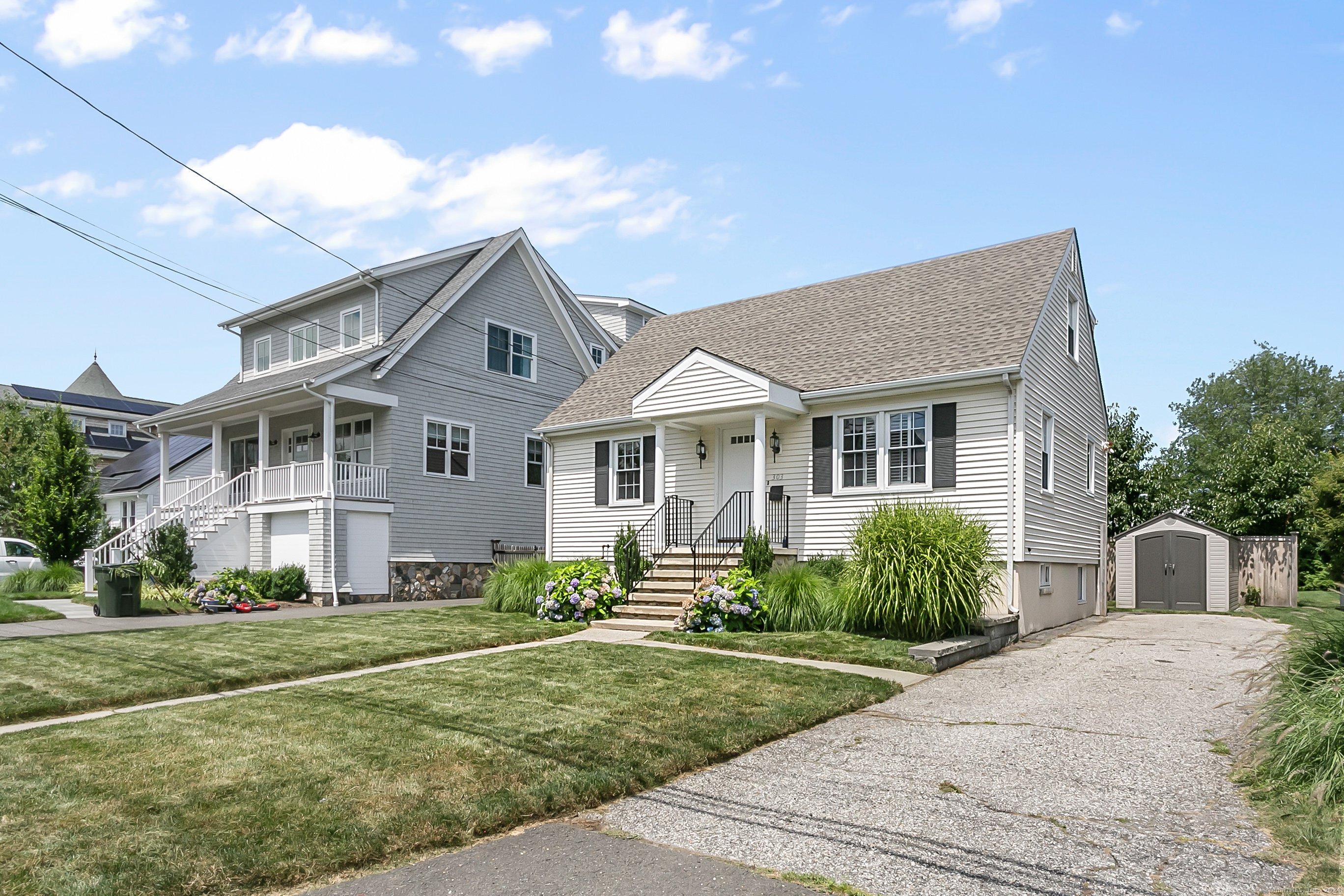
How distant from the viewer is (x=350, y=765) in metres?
5.88

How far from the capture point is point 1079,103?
11.4 metres

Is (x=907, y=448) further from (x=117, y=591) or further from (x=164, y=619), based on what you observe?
(x=117, y=591)

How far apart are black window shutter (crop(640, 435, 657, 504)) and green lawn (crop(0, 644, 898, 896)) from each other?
8463mm

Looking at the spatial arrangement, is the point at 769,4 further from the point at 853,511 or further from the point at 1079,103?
the point at 853,511

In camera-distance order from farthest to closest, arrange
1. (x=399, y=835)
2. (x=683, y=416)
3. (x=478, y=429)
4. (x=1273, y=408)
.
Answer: (x=1273, y=408), (x=478, y=429), (x=683, y=416), (x=399, y=835)

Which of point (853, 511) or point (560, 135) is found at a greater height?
point (560, 135)

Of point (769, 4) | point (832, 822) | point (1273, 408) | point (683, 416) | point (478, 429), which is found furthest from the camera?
point (1273, 408)

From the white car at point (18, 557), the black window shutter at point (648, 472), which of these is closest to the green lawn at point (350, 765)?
the black window shutter at point (648, 472)

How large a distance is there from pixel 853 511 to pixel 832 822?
10.2 m

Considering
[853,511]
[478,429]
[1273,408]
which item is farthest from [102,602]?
[1273,408]

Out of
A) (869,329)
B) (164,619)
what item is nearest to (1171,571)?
(869,329)

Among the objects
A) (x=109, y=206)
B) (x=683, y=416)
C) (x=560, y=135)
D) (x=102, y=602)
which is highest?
(x=560, y=135)

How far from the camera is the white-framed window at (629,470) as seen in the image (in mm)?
18000

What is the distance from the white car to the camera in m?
23.0
